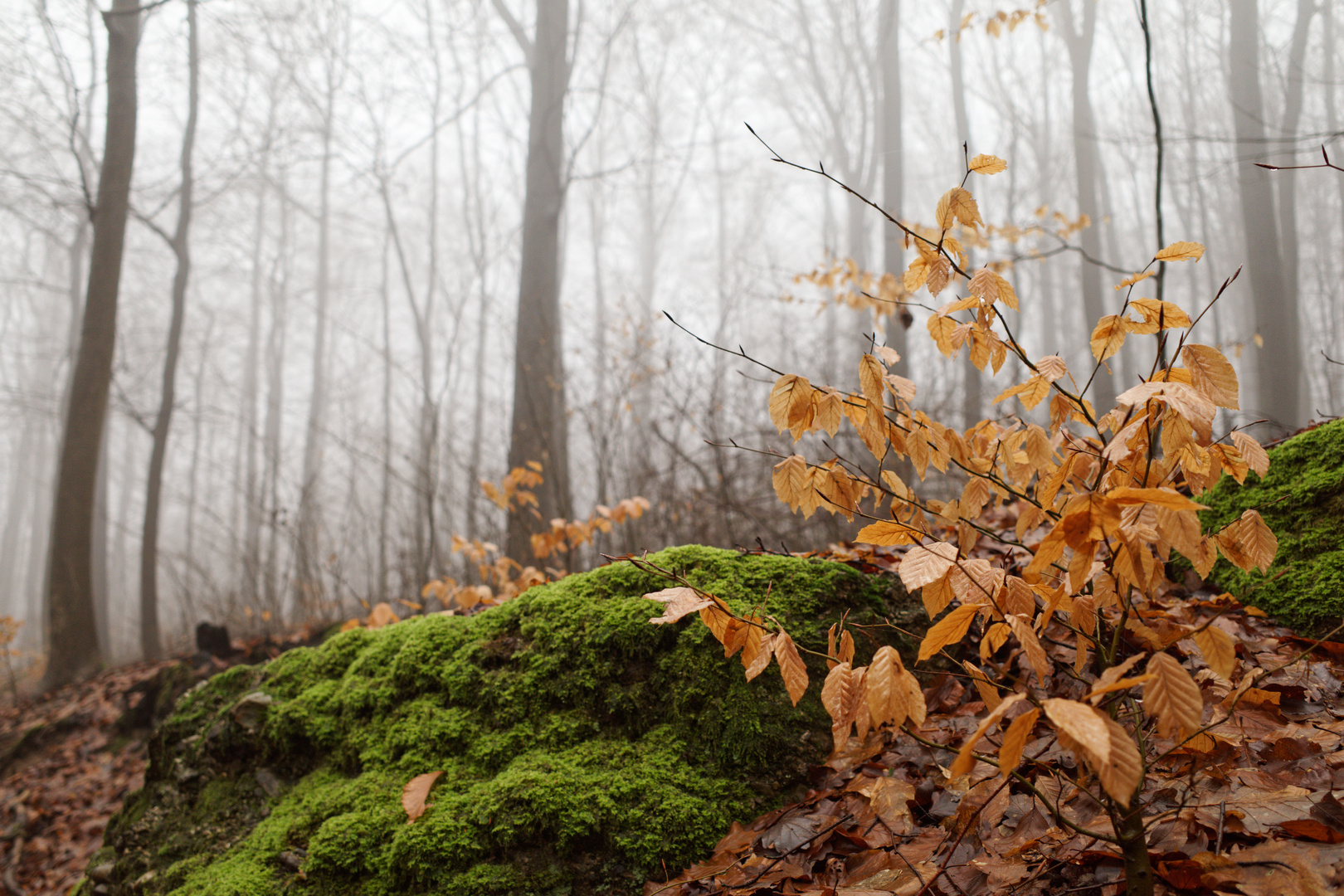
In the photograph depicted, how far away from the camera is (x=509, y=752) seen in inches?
77.7

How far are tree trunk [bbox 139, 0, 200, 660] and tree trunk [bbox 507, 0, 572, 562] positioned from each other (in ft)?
12.1

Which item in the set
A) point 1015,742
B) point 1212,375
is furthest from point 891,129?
point 1015,742

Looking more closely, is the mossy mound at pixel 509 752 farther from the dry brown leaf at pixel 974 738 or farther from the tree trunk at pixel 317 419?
the tree trunk at pixel 317 419

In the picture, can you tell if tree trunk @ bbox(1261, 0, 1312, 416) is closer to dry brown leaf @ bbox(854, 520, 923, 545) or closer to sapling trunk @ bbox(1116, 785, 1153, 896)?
dry brown leaf @ bbox(854, 520, 923, 545)

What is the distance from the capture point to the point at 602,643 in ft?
6.82

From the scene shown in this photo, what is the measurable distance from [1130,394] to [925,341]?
9.86 metres

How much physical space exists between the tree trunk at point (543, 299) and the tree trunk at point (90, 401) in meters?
4.02

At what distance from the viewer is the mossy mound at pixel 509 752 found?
67.2 inches

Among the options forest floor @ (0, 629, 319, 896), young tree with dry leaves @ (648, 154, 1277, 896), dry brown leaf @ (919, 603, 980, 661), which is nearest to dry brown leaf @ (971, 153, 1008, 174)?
young tree with dry leaves @ (648, 154, 1277, 896)

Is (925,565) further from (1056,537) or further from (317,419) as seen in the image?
(317,419)

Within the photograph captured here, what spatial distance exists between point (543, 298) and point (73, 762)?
208 inches

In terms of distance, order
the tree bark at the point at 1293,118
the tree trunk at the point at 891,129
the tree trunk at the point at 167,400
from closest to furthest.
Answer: the tree trunk at the point at 167,400, the tree trunk at the point at 891,129, the tree bark at the point at 1293,118

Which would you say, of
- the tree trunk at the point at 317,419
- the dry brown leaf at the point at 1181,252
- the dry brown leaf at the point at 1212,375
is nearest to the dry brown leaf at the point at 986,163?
the dry brown leaf at the point at 1181,252

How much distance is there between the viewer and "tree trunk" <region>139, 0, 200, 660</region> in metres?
7.15
